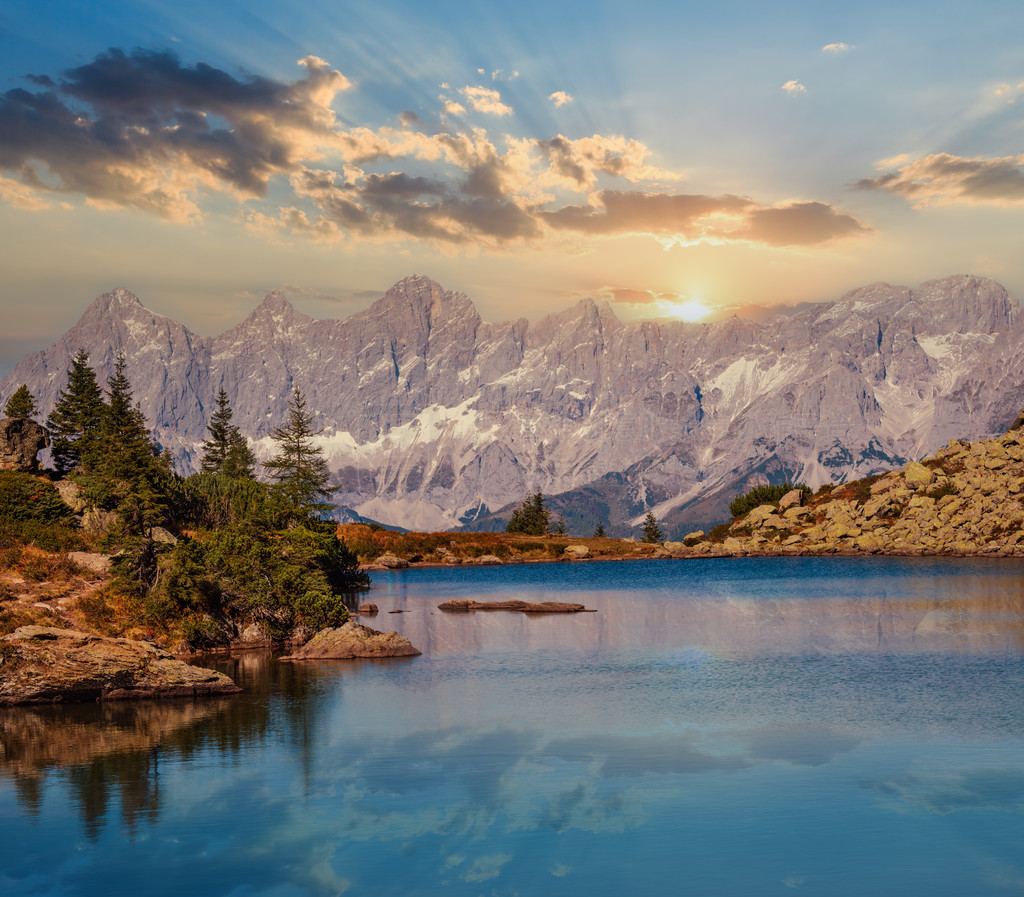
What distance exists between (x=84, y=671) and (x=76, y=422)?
243ft

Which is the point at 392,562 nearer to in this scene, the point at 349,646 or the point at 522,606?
the point at 522,606

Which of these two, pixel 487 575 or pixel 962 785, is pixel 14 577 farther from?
pixel 487 575

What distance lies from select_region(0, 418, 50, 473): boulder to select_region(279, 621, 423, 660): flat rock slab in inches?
1660

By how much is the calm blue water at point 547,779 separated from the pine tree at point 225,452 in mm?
100885

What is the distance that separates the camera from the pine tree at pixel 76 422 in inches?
4210

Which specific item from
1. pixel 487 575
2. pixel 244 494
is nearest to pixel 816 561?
pixel 487 575

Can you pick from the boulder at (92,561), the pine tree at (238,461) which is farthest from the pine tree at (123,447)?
the pine tree at (238,461)

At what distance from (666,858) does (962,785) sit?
13.0m

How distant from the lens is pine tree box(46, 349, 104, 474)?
10694 cm

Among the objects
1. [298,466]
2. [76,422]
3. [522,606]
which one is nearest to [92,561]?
[298,466]

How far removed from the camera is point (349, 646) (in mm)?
64062

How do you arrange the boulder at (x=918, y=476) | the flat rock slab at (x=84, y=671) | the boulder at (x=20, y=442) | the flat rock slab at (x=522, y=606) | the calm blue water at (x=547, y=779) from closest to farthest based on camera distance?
1. the calm blue water at (x=547, y=779)
2. the flat rock slab at (x=84, y=671)
3. the boulder at (x=20, y=442)
4. the flat rock slab at (x=522, y=606)
5. the boulder at (x=918, y=476)

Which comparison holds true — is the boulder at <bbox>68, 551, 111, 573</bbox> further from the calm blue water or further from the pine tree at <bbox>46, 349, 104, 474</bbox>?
the pine tree at <bbox>46, 349, 104, 474</bbox>

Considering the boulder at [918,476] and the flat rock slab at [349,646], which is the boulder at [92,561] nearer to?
the flat rock slab at [349,646]
